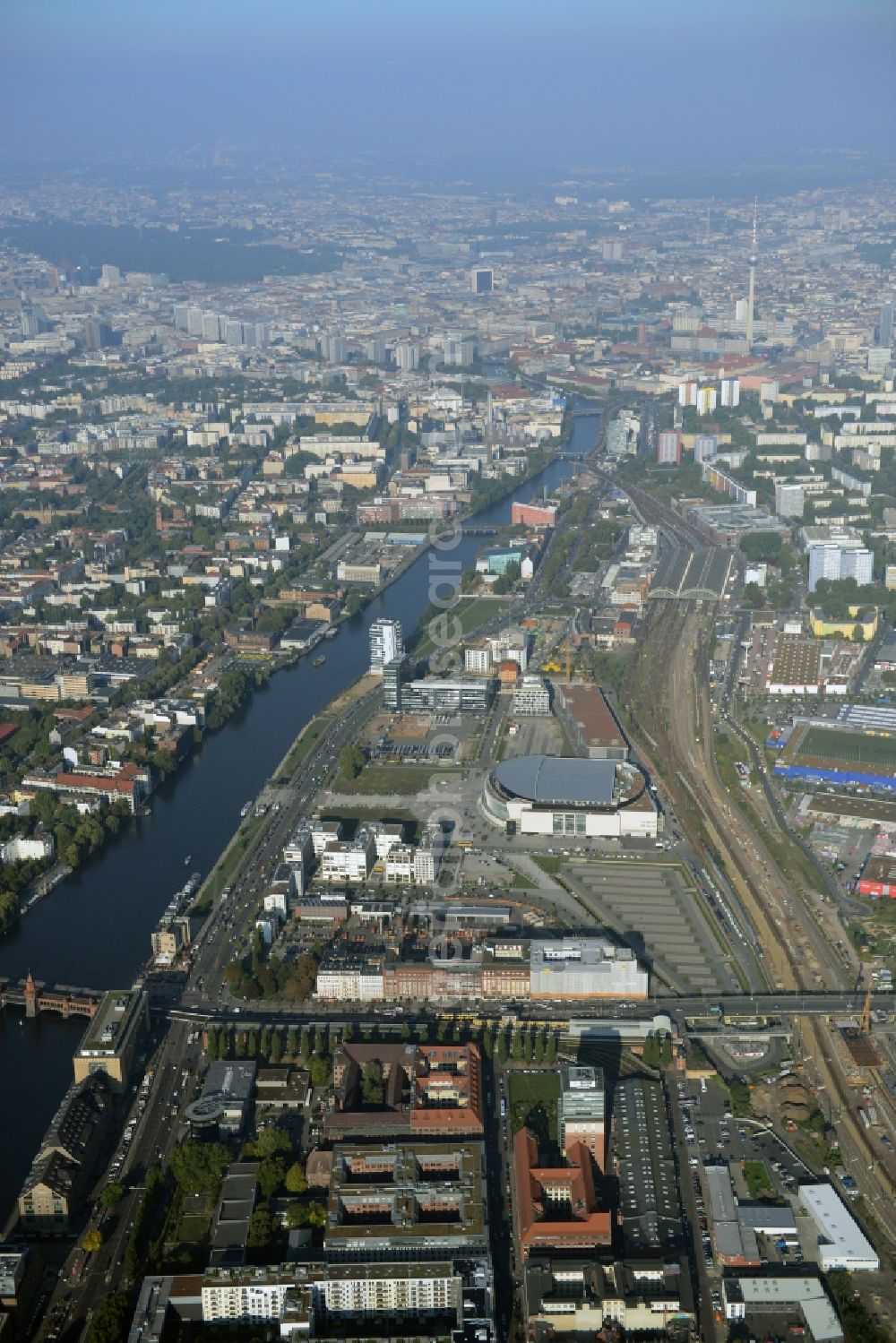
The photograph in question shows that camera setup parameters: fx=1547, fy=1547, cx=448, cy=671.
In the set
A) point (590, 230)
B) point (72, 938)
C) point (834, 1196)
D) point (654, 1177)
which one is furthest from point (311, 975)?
point (590, 230)

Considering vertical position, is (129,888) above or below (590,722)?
below

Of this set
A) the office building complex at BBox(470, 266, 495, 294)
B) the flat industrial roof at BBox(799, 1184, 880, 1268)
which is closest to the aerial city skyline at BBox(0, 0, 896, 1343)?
the flat industrial roof at BBox(799, 1184, 880, 1268)

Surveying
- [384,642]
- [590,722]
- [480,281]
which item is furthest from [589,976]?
[480,281]

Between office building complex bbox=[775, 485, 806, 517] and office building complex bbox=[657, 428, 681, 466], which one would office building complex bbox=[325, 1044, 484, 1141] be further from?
office building complex bbox=[657, 428, 681, 466]

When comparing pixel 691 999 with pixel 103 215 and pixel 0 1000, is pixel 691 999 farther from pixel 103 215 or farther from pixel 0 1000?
pixel 103 215

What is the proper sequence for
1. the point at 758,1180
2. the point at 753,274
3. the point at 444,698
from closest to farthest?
the point at 758,1180 < the point at 444,698 < the point at 753,274

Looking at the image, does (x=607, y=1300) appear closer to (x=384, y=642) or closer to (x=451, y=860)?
(x=451, y=860)

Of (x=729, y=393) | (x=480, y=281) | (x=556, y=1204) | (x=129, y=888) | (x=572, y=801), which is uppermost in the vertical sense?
(x=480, y=281)
